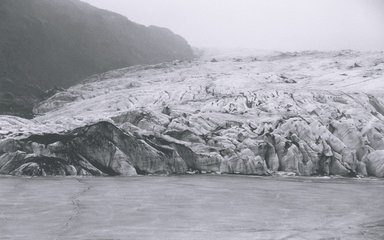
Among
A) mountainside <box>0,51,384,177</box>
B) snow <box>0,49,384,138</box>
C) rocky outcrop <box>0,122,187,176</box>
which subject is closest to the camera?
rocky outcrop <box>0,122,187,176</box>

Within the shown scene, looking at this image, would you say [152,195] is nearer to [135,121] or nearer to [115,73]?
[135,121]

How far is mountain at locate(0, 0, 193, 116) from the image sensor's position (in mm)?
32031

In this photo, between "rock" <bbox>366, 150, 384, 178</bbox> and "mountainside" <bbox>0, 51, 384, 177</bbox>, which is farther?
"rock" <bbox>366, 150, 384, 178</bbox>

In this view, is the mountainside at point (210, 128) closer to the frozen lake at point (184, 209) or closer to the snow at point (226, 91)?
the snow at point (226, 91)

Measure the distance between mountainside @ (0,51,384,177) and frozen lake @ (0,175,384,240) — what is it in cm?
168

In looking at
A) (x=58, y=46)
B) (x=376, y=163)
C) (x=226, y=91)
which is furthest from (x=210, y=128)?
(x=58, y=46)

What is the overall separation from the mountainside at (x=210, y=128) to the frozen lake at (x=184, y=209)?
168cm

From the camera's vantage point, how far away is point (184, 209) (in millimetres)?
11172

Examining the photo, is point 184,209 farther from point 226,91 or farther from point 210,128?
point 226,91

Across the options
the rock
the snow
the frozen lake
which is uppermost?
the snow

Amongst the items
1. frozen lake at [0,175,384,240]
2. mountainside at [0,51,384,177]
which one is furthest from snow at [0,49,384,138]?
frozen lake at [0,175,384,240]

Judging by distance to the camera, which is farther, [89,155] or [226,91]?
[226,91]

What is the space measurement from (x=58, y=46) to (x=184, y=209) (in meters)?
28.8

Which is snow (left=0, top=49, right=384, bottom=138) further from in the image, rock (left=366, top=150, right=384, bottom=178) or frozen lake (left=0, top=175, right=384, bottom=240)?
frozen lake (left=0, top=175, right=384, bottom=240)
